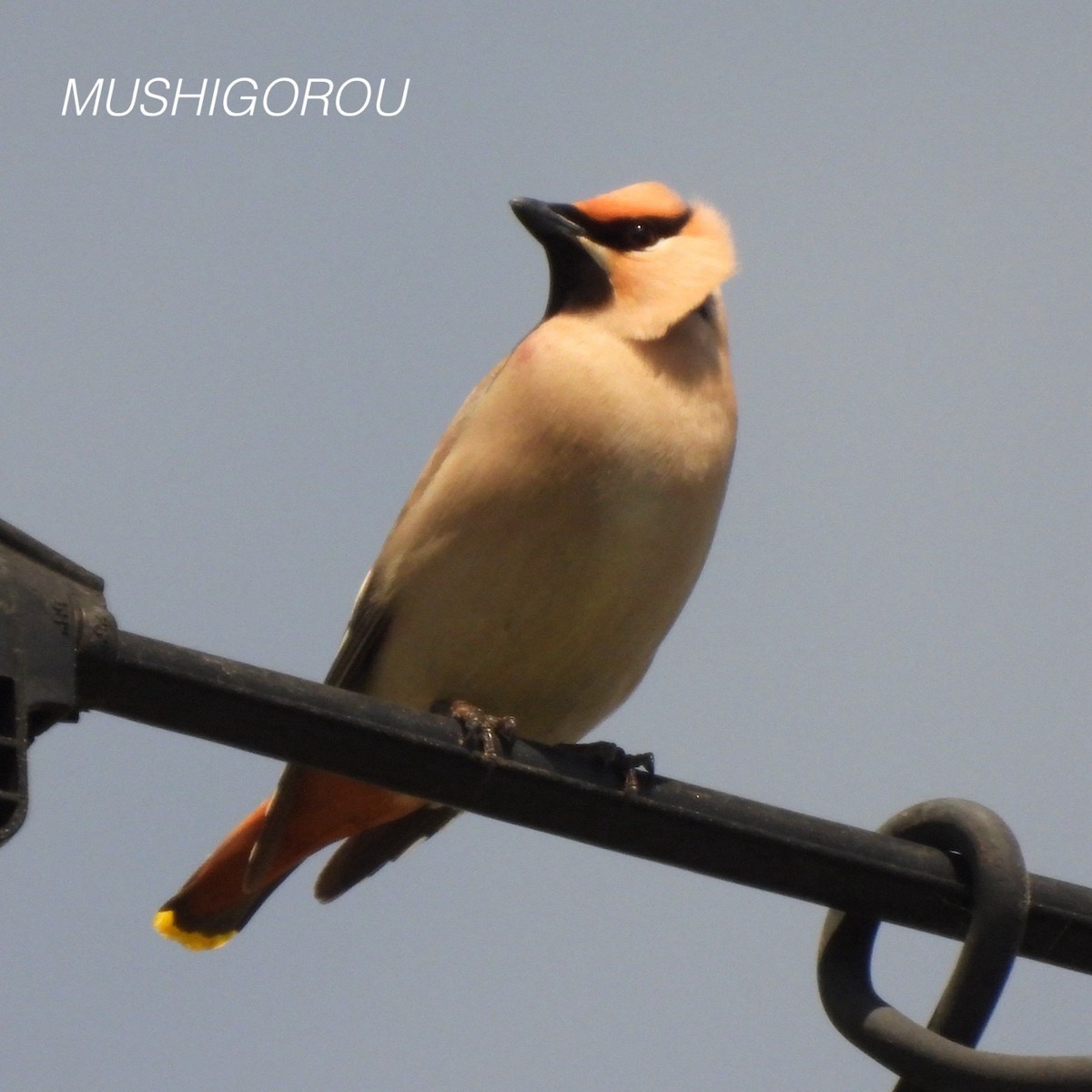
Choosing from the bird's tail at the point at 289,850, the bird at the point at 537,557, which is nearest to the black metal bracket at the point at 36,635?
the bird at the point at 537,557

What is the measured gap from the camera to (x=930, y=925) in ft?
11.0

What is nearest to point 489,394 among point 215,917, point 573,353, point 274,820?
point 573,353

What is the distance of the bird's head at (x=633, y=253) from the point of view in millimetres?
5707

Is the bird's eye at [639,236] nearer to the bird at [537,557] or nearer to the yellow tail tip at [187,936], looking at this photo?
the bird at [537,557]

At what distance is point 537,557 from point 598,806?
162 cm

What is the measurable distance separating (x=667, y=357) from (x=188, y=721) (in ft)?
8.60

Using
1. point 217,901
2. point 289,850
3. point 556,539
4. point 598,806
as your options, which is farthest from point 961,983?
point 217,901

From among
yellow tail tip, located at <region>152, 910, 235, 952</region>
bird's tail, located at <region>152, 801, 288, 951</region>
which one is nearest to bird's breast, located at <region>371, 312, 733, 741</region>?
bird's tail, located at <region>152, 801, 288, 951</region>

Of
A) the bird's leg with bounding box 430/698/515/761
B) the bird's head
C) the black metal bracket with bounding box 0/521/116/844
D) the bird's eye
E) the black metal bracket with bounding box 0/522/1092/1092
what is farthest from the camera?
the bird's eye

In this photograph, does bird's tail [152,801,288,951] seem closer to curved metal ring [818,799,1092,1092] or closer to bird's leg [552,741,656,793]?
bird's leg [552,741,656,793]

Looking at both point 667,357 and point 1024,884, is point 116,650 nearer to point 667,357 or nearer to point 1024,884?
point 1024,884

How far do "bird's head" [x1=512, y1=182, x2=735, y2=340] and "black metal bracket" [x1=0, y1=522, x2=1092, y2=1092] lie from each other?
2.43 metres

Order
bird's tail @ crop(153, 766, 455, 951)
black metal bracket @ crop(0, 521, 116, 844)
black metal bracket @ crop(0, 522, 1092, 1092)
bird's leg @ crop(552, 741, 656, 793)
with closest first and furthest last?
1. black metal bracket @ crop(0, 521, 116, 844)
2. black metal bracket @ crop(0, 522, 1092, 1092)
3. bird's leg @ crop(552, 741, 656, 793)
4. bird's tail @ crop(153, 766, 455, 951)

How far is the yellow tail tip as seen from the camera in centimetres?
564
